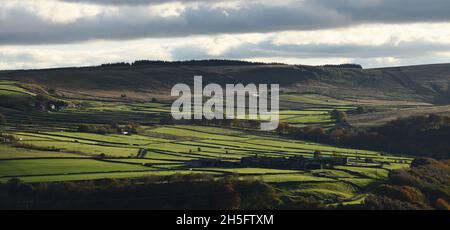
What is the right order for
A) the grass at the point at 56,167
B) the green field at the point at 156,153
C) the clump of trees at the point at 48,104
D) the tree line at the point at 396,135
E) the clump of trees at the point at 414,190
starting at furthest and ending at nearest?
the clump of trees at the point at 48,104 < the tree line at the point at 396,135 < the grass at the point at 56,167 < the green field at the point at 156,153 < the clump of trees at the point at 414,190

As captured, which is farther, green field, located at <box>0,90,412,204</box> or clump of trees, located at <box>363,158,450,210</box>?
green field, located at <box>0,90,412,204</box>

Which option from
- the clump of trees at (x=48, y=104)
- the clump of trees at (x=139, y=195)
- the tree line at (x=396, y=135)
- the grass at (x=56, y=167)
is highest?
the clump of trees at (x=48, y=104)

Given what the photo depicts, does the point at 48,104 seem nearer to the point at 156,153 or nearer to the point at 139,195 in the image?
the point at 156,153

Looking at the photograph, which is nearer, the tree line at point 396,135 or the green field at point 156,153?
the green field at point 156,153

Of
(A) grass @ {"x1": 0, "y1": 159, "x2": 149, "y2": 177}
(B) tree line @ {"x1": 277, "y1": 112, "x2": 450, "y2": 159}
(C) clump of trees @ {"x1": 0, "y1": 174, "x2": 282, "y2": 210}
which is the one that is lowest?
(C) clump of trees @ {"x1": 0, "y1": 174, "x2": 282, "y2": 210}

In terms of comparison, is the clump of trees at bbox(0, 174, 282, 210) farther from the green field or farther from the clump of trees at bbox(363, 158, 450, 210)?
the clump of trees at bbox(363, 158, 450, 210)

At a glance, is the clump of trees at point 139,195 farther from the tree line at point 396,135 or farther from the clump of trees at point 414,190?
the tree line at point 396,135

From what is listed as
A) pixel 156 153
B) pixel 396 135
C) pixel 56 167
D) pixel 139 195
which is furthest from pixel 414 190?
pixel 396 135

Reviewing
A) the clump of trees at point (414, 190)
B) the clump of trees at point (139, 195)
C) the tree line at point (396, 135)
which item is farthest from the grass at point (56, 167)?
the tree line at point (396, 135)

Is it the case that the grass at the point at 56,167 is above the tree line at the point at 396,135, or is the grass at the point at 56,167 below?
below

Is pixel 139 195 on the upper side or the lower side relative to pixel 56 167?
lower

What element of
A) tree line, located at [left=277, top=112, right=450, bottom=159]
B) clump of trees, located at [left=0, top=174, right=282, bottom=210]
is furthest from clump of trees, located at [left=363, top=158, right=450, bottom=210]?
tree line, located at [left=277, top=112, right=450, bottom=159]

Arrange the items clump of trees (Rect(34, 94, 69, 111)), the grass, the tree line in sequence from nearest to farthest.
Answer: the grass → the tree line → clump of trees (Rect(34, 94, 69, 111))

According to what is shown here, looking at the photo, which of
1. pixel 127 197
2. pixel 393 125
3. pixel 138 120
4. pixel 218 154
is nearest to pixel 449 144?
pixel 393 125
